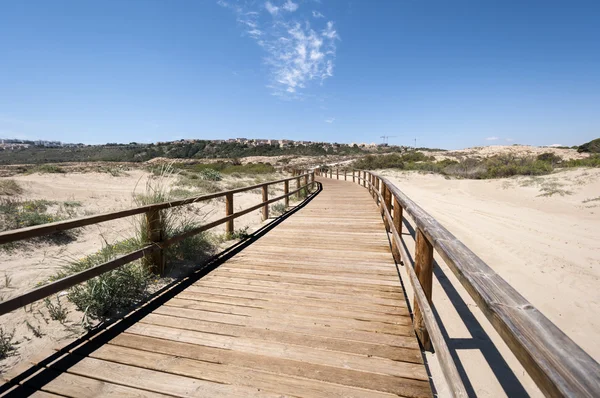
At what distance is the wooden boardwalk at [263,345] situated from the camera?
6.39 feet

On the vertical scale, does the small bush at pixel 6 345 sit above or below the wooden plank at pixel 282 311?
below

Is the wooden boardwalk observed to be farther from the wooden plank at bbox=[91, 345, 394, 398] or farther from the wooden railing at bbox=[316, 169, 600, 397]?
the wooden railing at bbox=[316, 169, 600, 397]

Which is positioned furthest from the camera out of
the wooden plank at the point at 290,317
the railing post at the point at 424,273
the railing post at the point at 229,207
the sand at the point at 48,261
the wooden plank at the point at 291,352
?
the railing post at the point at 229,207

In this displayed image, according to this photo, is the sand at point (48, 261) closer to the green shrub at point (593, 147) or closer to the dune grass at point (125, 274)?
the dune grass at point (125, 274)

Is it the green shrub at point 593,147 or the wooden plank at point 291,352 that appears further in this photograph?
the green shrub at point 593,147

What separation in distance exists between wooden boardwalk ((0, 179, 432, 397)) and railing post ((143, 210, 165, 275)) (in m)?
0.70

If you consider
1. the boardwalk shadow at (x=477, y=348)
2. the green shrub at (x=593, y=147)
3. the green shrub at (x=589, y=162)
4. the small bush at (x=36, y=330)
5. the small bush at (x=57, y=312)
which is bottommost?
the boardwalk shadow at (x=477, y=348)

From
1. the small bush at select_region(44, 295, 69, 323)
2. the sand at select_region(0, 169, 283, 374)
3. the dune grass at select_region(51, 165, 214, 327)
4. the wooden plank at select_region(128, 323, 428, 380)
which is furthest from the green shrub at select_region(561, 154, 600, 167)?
the small bush at select_region(44, 295, 69, 323)

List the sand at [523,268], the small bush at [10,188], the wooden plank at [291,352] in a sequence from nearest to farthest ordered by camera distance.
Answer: the wooden plank at [291,352]
the sand at [523,268]
the small bush at [10,188]

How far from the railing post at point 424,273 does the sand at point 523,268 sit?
224 mm

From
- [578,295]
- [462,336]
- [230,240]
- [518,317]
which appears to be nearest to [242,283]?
[230,240]

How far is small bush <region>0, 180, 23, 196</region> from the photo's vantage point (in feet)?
30.4

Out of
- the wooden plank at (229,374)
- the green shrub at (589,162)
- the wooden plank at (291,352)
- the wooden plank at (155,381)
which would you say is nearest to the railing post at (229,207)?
the wooden plank at (291,352)

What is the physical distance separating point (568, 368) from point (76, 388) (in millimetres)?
2621
